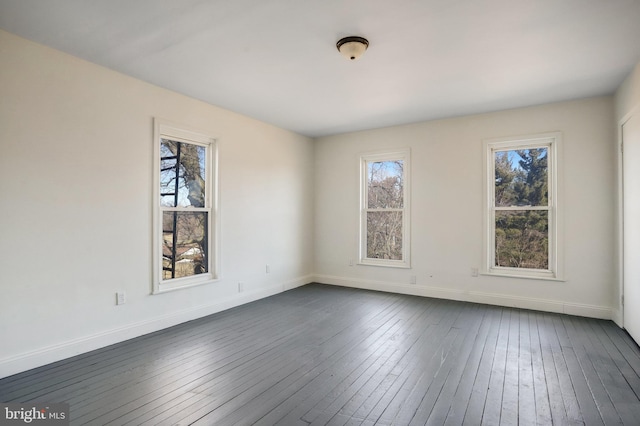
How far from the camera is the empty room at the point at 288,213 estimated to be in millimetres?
2404

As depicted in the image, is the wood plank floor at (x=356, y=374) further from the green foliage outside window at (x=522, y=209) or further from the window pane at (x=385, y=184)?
the window pane at (x=385, y=184)

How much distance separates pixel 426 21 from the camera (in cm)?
252

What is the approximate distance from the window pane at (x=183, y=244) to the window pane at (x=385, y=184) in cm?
282

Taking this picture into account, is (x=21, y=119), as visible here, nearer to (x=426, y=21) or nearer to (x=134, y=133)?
(x=134, y=133)

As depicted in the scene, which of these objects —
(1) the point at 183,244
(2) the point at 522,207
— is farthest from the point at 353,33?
(2) the point at 522,207

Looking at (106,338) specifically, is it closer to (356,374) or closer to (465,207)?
(356,374)

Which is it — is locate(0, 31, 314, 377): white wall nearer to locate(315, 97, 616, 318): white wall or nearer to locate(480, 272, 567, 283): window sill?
locate(315, 97, 616, 318): white wall

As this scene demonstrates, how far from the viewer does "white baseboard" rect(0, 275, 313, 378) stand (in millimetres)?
2744

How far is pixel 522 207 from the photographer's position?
470 centimetres

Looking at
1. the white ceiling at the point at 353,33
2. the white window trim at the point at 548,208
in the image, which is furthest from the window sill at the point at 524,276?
the white ceiling at the point at 353,33

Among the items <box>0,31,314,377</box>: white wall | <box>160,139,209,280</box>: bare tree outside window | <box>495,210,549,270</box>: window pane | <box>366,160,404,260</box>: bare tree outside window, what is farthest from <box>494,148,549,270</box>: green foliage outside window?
<box>160,139,209,280</box>: bare tree outside window

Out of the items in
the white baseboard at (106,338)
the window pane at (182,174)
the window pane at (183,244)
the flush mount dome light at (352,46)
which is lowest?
the white baseboard at (106,338)

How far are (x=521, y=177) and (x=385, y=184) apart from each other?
1.97 meters

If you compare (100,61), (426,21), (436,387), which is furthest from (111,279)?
(426,21)
